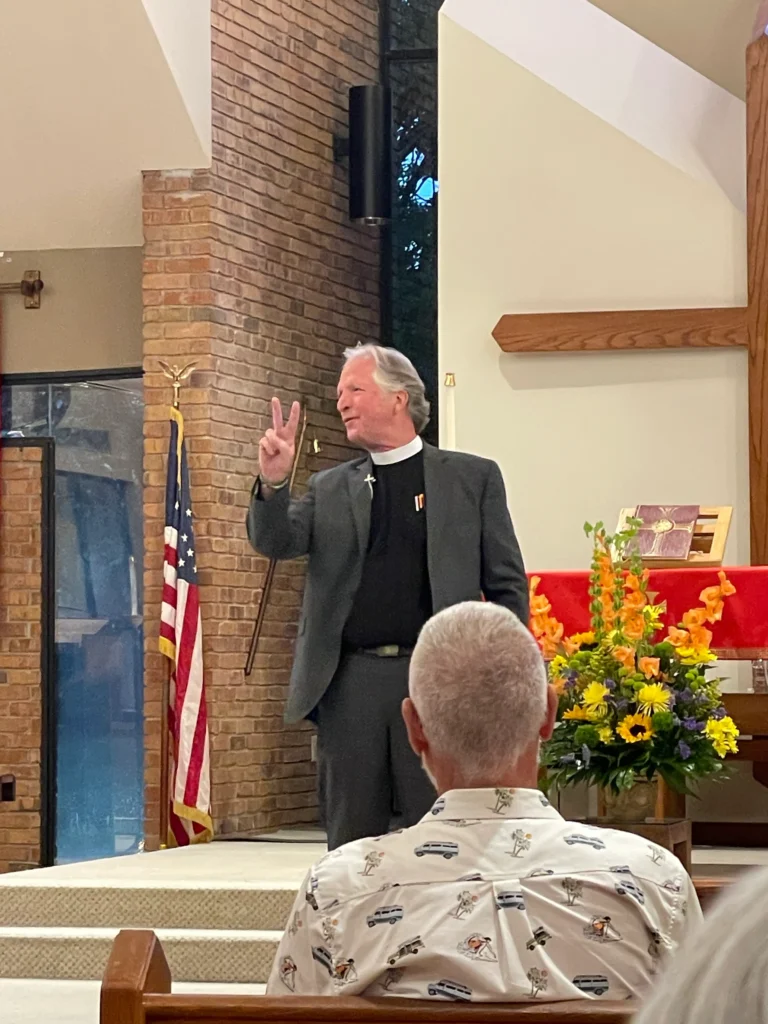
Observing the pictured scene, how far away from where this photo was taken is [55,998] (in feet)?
14.7

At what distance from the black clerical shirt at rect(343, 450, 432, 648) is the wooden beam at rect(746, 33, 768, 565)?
8.88 ft

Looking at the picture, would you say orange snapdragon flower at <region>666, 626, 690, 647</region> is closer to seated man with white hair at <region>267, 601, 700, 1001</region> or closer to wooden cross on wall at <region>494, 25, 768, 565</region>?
wooden cross on wall at <region>494, 25, 768, 565</region>

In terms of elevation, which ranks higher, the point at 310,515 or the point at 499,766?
the point at 310,515

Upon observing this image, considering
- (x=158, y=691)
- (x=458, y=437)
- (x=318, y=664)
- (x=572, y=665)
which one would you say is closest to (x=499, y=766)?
(x=318, y=664)

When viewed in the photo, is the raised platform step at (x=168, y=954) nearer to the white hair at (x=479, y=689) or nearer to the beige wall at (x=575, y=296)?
the beige wall at (x=575, y=296)

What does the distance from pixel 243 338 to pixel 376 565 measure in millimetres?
4011

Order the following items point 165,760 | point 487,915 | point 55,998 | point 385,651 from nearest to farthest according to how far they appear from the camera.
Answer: point 487,915, point 385,651, point 55,998, point 165,760

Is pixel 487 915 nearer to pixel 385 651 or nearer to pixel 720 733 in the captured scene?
pixel 385 651

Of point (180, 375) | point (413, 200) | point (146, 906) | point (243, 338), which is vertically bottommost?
point (146, 906)

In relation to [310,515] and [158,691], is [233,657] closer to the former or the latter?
[158,691]

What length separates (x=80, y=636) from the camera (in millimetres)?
7738

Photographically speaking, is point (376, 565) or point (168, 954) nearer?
point (376, 565)

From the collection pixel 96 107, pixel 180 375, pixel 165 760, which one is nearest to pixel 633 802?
pixel 165 760

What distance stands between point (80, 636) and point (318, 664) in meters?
4.77
